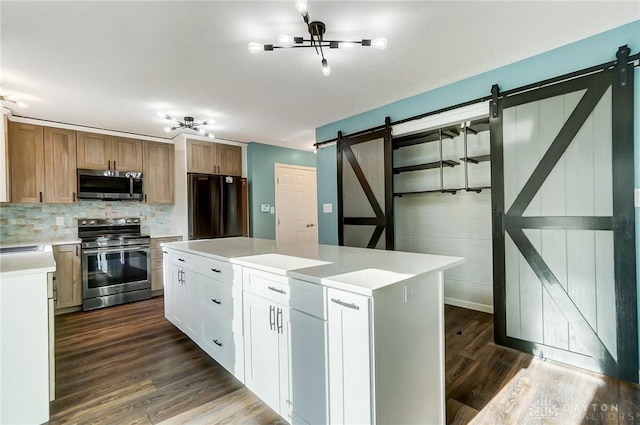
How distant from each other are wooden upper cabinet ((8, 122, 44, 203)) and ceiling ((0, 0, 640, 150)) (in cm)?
27

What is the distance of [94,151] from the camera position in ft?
13.2

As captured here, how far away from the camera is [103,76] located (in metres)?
2.56

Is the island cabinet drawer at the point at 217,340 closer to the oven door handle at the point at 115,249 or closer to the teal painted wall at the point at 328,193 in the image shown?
the teal painted wall at the point at 328,193

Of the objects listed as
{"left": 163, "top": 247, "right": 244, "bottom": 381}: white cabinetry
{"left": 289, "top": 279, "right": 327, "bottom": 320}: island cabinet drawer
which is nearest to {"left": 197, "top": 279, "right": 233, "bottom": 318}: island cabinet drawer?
{"left": 163, "top": 247, "right": 244, "bottom": 381}: white cabinetry

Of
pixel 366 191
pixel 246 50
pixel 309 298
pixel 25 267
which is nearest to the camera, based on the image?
pixel 309 298

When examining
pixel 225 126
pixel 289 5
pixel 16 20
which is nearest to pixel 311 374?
pixel 289 5

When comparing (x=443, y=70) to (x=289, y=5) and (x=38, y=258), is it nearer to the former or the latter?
(x=289, y=5)

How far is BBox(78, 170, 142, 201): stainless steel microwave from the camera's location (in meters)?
3.91

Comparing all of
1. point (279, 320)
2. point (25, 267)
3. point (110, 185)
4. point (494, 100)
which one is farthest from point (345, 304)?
point (110, 185)

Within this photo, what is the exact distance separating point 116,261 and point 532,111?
4950 millimetres

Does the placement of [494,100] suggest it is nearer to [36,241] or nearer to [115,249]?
[115,249]

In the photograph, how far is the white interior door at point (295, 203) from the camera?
18.0ft

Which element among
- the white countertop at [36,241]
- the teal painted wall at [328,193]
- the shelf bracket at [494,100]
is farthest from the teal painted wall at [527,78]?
the white countertop at [36,241]

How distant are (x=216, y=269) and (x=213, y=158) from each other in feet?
10.3
